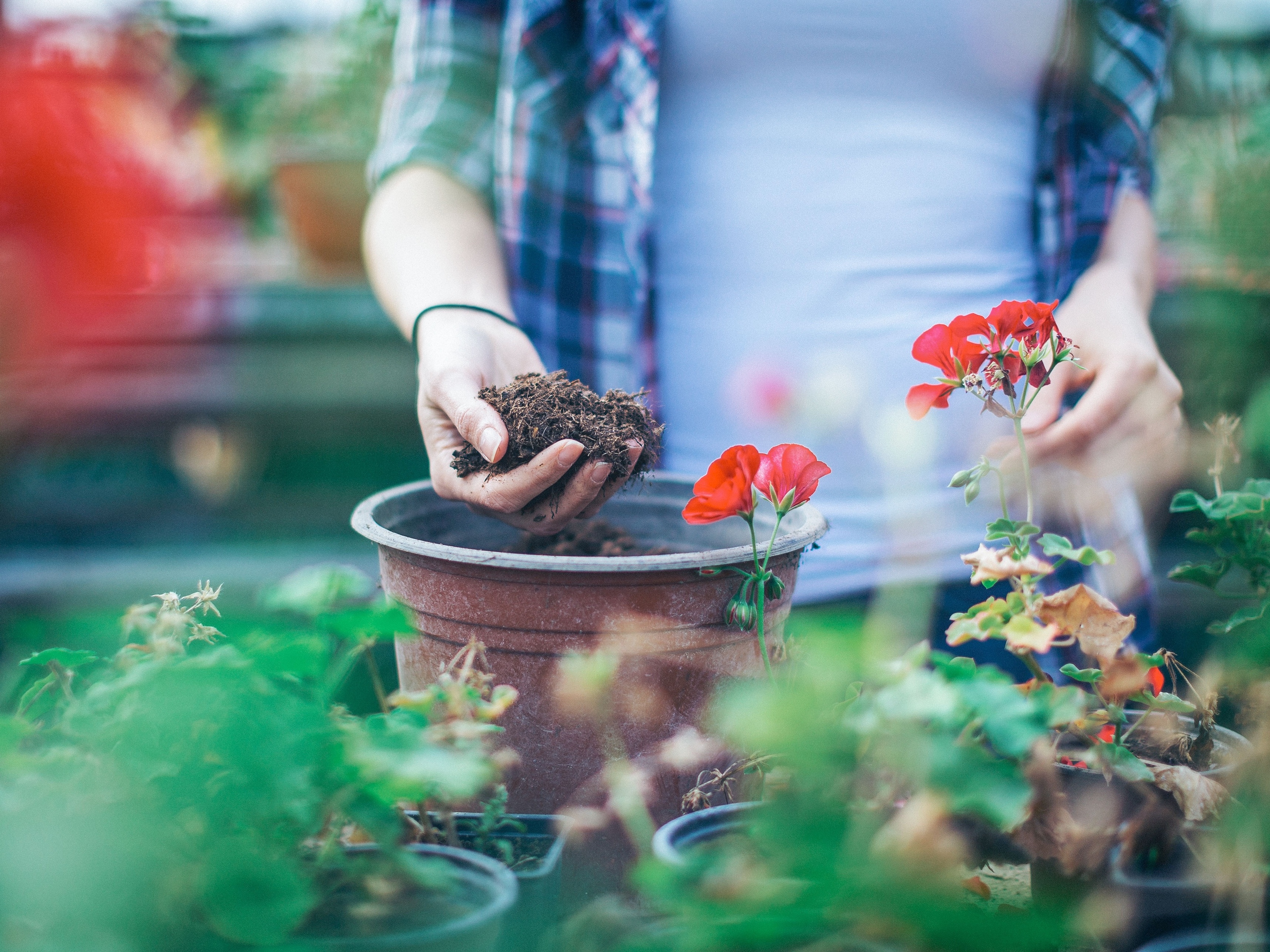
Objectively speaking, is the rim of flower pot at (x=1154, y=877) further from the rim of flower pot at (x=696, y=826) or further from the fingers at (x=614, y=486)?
the fingers at (x=614, y=486)

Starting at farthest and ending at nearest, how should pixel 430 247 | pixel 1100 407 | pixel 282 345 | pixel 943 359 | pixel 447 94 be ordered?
1. pixel 282 345
2. pixel 447 94
3. pixel 430 247
4. pixel 1100 407
5. pixel 943 359

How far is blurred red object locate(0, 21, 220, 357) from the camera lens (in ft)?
1.08

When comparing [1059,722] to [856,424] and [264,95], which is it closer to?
[856,424]

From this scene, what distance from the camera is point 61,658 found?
51 cm

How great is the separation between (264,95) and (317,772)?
6.78ft

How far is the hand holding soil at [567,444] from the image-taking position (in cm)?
69

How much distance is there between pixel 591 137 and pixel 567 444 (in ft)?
2.03

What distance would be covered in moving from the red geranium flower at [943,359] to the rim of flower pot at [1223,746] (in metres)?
0.25

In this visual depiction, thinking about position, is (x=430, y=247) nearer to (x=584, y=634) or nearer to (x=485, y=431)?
(x=485, y=431)

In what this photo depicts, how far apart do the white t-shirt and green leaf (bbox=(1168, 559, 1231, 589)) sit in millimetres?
414

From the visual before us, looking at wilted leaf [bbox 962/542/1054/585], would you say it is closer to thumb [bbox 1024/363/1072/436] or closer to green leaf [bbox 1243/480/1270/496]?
green leaf [bbox 1243/480/1270/496]

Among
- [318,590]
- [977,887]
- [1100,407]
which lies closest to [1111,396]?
[1100,407]

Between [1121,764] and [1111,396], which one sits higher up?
[1111,396]

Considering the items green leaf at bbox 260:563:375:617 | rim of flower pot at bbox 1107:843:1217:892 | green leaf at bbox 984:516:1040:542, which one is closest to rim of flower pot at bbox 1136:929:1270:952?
rim of flower pot at bbox 1107:843:1217:892
